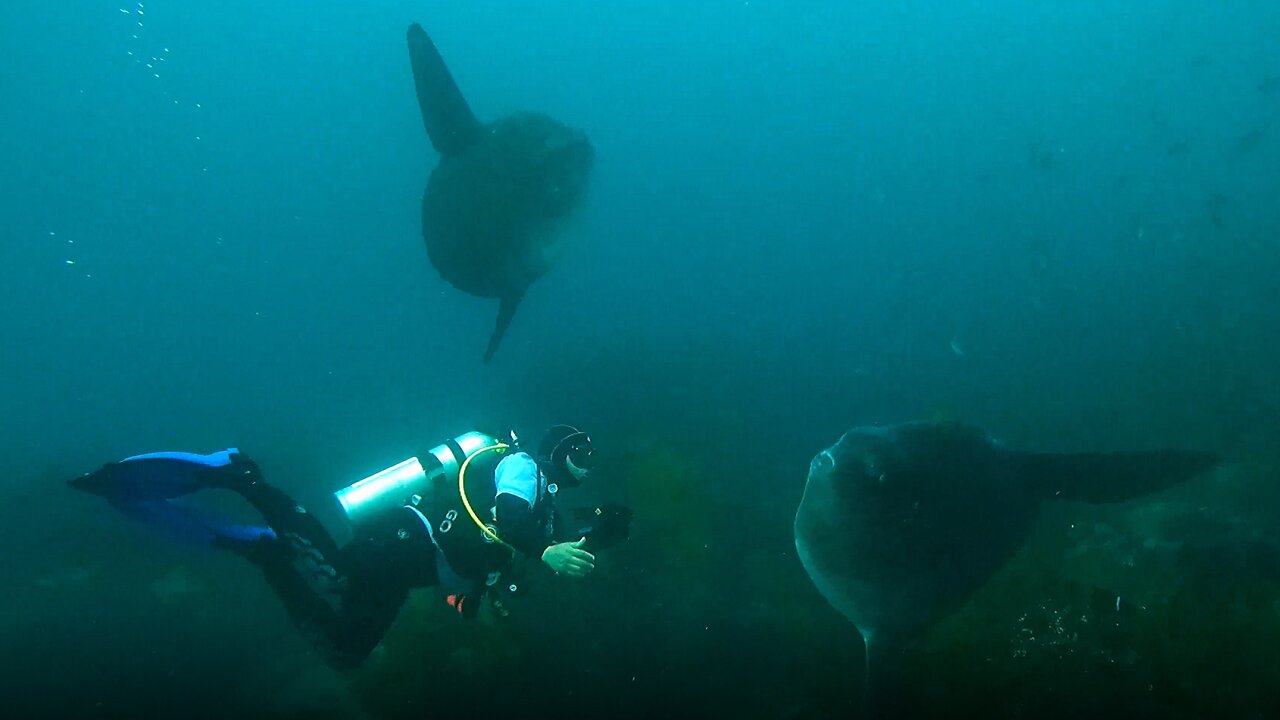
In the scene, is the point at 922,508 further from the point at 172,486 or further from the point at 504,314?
the point at 504,314

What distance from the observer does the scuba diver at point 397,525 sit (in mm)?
5246

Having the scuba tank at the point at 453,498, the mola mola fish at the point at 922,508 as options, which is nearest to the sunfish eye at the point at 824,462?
the mola mola fish at the point at 922,508

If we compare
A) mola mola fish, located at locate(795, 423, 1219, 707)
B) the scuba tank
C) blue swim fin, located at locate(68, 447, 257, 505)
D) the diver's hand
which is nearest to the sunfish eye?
mola mola fish, located at locate(795, 423, 1219, 707)

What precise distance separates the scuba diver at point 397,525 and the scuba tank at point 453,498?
11 mm

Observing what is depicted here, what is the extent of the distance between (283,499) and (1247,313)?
2025 cm

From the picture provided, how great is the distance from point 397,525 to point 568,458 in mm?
1927

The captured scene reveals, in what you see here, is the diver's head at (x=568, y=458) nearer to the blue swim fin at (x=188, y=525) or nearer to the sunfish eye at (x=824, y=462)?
the sunfish eye at (x=824, y=462)

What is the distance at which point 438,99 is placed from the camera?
9.27m

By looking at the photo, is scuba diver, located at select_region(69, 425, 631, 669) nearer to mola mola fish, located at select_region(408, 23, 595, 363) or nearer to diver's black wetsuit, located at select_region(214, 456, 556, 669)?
diver's black wetsuit, located at select_region(214, 456, 556, 669)

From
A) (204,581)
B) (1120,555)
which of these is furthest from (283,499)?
(1120,555)

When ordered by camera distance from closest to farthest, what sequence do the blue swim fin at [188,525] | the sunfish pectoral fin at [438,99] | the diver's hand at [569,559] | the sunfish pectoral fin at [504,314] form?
the diver's hand at [569,559]
the blue swim fin at [188,525]
the sunfish pectoral fin at [438,99]
the sunfish pectoral fin at [504,314]

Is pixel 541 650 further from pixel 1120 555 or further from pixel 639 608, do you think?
pixel 1120 555

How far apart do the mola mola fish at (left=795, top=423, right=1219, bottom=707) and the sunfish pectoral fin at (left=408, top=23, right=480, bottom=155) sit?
7327mm

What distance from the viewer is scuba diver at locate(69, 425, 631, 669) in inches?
207
